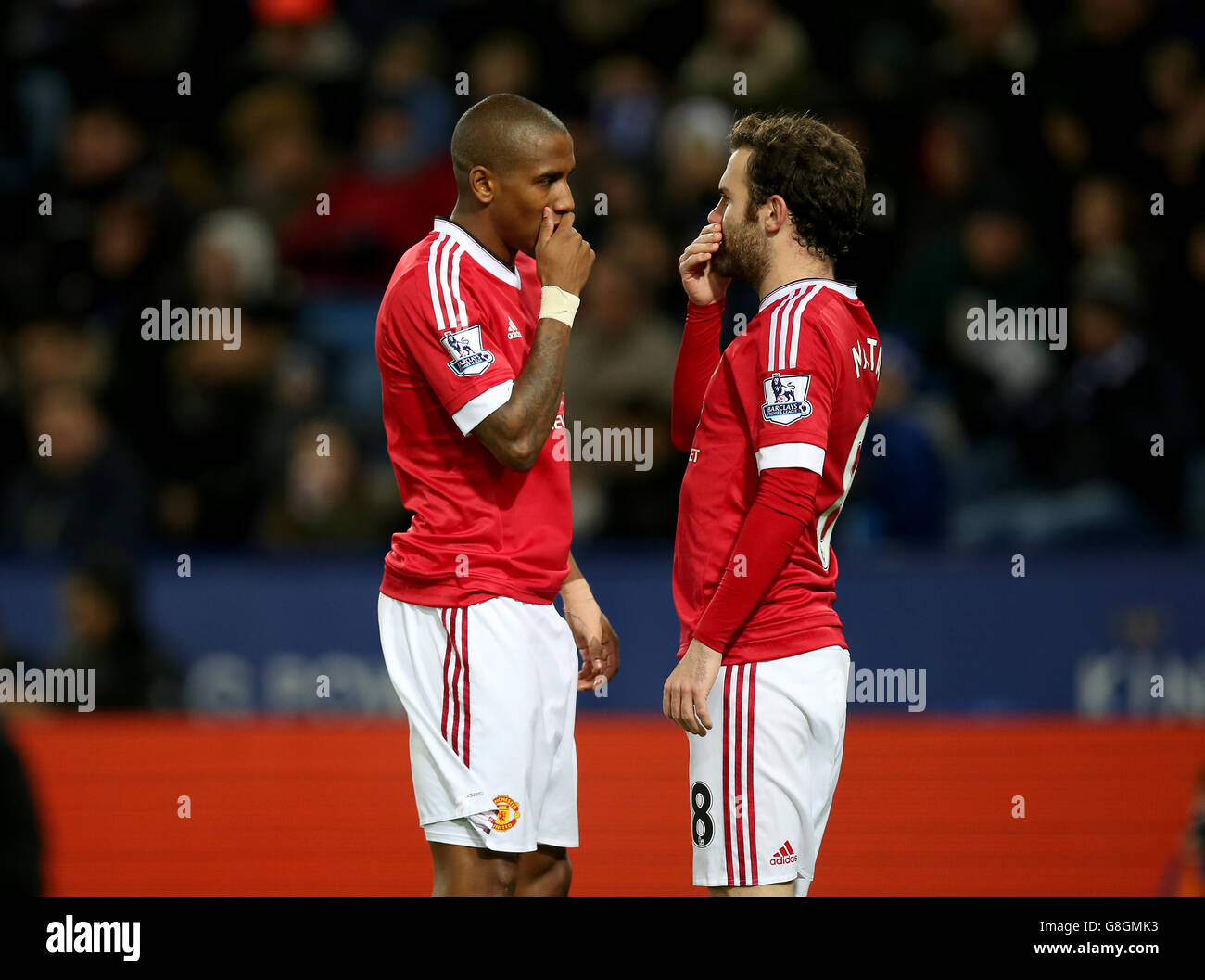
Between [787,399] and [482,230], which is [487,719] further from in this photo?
[482,230]

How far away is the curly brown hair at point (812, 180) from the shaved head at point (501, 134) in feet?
1.66

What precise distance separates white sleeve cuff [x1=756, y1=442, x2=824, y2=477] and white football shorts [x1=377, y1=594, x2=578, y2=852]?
0.72 meters

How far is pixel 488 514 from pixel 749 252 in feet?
2.99

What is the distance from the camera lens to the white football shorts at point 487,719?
12.7 ft

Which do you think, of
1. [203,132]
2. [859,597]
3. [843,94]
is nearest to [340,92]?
[203,132]

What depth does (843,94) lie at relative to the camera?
30.3 ft

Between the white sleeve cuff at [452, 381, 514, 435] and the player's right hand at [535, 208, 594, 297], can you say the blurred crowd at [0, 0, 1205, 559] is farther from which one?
the white sleeve cuff at [452, 381, 514, 435]

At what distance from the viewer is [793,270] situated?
3980 millimetres

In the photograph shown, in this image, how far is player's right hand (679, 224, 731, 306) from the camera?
417 centimetres

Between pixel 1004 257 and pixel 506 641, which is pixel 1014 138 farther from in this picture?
pixel 506 641

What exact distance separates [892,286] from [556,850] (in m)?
5.54
